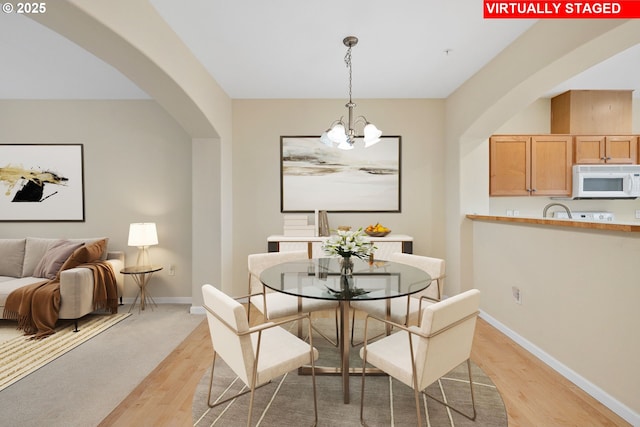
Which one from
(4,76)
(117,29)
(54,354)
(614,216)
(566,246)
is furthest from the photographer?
(614,216)

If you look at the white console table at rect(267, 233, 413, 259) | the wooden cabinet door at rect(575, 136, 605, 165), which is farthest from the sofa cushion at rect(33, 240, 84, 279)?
the wooden cabinet door at rect(575, 136, 605, 165)

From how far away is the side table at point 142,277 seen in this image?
11.4ft

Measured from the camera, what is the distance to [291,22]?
92.8 inches

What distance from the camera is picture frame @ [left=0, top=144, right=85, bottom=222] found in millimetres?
3891

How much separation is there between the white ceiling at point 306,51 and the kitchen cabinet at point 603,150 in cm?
68

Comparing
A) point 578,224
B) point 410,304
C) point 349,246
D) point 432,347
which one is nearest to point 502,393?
point 410,304

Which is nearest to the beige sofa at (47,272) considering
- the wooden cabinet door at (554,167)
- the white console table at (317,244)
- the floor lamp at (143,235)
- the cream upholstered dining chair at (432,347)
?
the floor lamp at (143,235)

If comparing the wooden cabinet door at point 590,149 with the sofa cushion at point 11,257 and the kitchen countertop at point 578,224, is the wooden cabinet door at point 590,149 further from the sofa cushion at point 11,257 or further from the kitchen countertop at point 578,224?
the sofa cushion at point 11,257

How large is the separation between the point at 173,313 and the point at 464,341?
3.26 meters

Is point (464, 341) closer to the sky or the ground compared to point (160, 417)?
closer to the sky

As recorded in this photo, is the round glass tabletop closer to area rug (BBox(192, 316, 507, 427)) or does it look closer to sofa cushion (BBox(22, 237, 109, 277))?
area rug (BBox(192, 316, 507, 427))

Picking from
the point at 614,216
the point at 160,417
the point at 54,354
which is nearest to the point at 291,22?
the point at 160,417

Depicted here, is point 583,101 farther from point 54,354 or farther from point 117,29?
point 54,354

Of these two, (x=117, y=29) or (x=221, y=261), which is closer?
(x=117, y=29)
